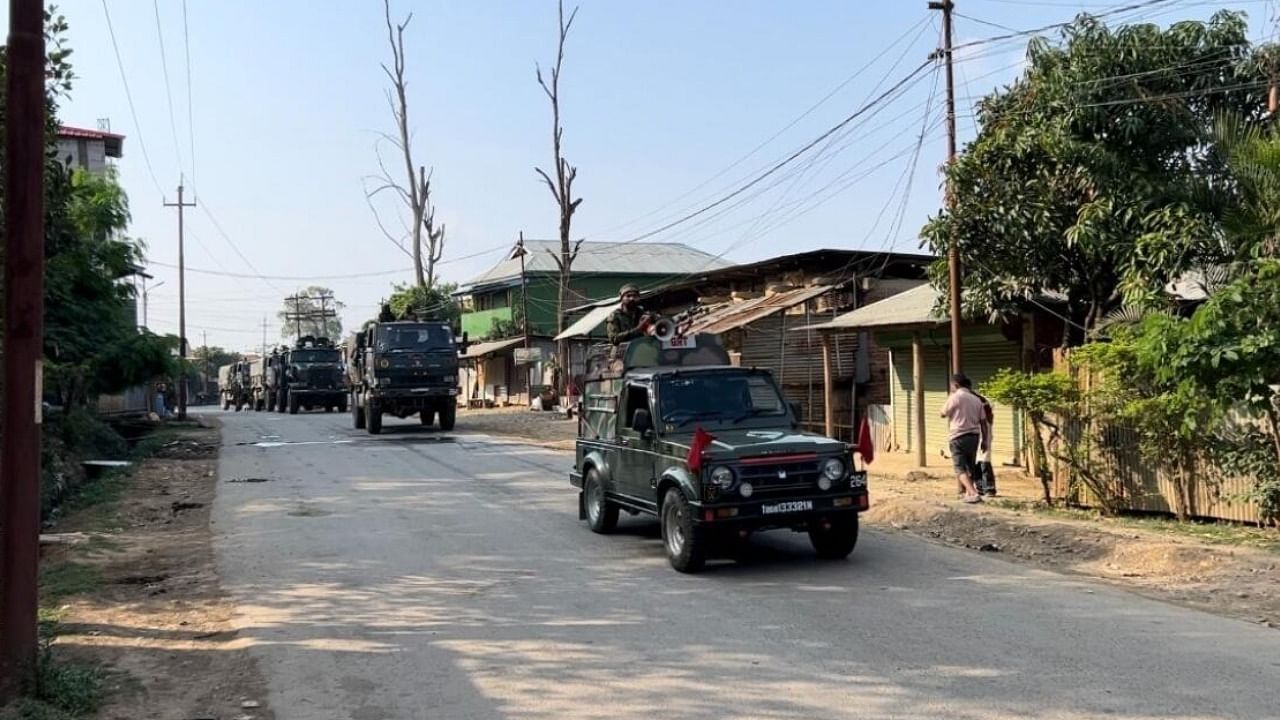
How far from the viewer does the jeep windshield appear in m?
10.3

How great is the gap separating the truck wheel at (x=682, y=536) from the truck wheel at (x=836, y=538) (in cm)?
112

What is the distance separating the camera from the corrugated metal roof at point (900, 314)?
18156 mm

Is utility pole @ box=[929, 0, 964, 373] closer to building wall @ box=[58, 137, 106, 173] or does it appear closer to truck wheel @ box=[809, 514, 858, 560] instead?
truck wheel @ box=[809, 514, 858, 560]

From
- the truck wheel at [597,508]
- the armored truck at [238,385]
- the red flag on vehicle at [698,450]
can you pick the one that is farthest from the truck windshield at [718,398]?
the armored truck at [238,385]

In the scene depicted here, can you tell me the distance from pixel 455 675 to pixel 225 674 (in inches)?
57.9

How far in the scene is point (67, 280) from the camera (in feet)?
64.1

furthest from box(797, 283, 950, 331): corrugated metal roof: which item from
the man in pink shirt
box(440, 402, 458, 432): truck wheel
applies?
box(440, 402, 458, 432): truck wheel

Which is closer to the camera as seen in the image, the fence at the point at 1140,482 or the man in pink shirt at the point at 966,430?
the fence at the point at 1140,482

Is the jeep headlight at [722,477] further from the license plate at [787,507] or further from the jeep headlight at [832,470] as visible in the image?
the jeep headlight at [832,470]

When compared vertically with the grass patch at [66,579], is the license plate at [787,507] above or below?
above

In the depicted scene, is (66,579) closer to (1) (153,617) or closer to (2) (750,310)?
(1) (153,617)

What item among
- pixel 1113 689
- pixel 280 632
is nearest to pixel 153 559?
pixel 280 632

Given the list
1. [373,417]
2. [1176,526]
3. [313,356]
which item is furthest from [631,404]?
[313,356]

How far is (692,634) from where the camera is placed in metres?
7.23
